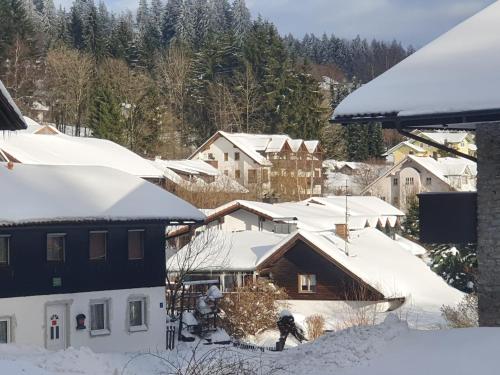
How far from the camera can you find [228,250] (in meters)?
45.5

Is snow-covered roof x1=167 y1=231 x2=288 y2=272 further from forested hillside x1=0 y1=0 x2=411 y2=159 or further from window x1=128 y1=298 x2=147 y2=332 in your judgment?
forested hillside x1=0 y1=0 x2=411 y2=159

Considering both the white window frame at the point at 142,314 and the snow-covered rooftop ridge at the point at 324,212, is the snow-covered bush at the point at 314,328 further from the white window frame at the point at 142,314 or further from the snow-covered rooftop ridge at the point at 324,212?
the snow-covered rooftop ridge at the point at 324,212

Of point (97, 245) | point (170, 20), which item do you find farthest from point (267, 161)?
point (170, 20)

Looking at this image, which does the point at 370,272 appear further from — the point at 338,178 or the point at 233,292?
the point at 338,178

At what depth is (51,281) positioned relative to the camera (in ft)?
87.0

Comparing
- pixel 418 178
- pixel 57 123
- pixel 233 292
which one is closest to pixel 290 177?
pixel 418 178

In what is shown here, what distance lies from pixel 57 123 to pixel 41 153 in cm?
3554

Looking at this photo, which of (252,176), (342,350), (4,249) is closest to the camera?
(342,350)

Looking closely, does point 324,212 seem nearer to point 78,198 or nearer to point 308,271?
point 308,271

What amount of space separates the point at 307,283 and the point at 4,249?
2092cm

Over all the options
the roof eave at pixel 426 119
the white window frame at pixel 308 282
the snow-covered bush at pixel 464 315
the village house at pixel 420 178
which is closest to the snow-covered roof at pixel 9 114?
the roof eave at pixel 426 119

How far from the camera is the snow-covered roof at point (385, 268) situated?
139ft

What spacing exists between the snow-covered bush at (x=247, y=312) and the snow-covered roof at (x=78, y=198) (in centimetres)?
801

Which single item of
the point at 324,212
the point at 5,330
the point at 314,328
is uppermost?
the point at 324,212
